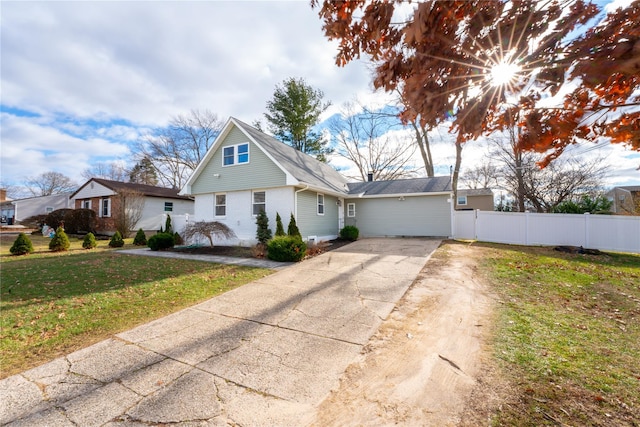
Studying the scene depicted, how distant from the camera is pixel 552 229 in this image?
1195 centimetres

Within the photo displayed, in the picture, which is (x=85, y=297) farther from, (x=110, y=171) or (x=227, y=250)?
(x=110, y=171)

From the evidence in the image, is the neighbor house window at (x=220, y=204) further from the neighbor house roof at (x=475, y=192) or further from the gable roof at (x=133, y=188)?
the neighbor house roof at (x=475, y=192)

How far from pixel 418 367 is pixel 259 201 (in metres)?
10.9

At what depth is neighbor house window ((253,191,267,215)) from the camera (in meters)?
12.6

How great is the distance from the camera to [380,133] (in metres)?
25.6

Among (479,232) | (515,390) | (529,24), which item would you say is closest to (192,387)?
(515,390)

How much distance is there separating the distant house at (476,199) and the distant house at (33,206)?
4525cm

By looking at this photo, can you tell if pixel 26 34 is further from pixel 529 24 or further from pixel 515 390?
pixel 515 390

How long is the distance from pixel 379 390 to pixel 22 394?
3.58 m

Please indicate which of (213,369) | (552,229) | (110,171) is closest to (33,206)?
(110,171)

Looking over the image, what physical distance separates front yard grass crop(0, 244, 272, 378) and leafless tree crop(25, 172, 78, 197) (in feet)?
157

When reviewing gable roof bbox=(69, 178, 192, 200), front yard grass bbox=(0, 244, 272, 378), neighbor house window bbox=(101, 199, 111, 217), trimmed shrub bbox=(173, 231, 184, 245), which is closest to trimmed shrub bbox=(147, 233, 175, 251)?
trimmed shrub bbox=(173, 231, 184, 245)

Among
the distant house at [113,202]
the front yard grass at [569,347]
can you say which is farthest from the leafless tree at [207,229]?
the front yard grass at [569,347]

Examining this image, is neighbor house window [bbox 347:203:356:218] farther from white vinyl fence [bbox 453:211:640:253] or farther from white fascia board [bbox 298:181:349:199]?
white vinyl fence [bbox 453:211:640:253]
